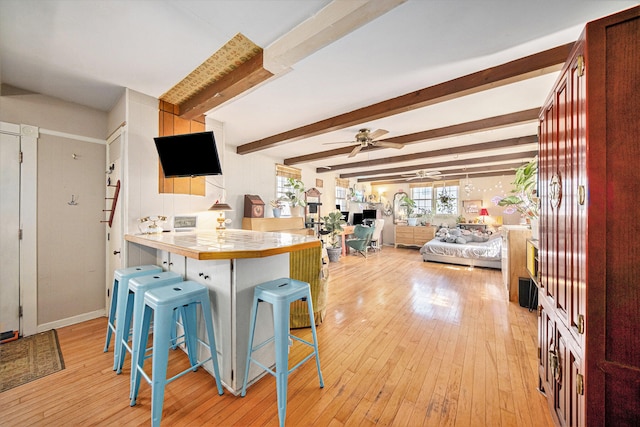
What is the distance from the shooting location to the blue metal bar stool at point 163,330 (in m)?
1.35

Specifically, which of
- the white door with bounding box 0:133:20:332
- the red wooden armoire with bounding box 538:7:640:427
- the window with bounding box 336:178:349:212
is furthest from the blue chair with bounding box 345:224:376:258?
the white door with bounding box 0:133:20:332

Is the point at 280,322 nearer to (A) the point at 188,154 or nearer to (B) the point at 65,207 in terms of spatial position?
(A) the point at 188,154

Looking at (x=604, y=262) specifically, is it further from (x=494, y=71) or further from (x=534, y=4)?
(x=494, y=71)

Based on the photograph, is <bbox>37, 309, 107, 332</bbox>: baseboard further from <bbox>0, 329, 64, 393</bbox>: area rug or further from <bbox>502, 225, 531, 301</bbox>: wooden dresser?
<bbox>502, 225, 531, 301</bbox>: wooden dresser

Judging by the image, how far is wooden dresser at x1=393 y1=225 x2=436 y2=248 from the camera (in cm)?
773

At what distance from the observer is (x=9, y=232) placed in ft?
7.61

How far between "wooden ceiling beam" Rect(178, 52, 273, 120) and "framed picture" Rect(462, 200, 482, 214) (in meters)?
7.96

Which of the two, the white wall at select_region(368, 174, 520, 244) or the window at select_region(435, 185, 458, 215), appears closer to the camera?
the white wall at select_region(368, 174, 520, 244)

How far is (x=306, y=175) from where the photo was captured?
253 inches

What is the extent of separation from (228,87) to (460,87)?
7.03 feet

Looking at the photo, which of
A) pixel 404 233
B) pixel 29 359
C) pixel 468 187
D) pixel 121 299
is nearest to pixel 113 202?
pixel 121 299

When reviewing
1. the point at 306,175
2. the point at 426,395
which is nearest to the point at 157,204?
the point at 426,395

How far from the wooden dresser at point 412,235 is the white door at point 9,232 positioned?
8179 mm

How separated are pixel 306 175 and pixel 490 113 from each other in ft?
13.8
